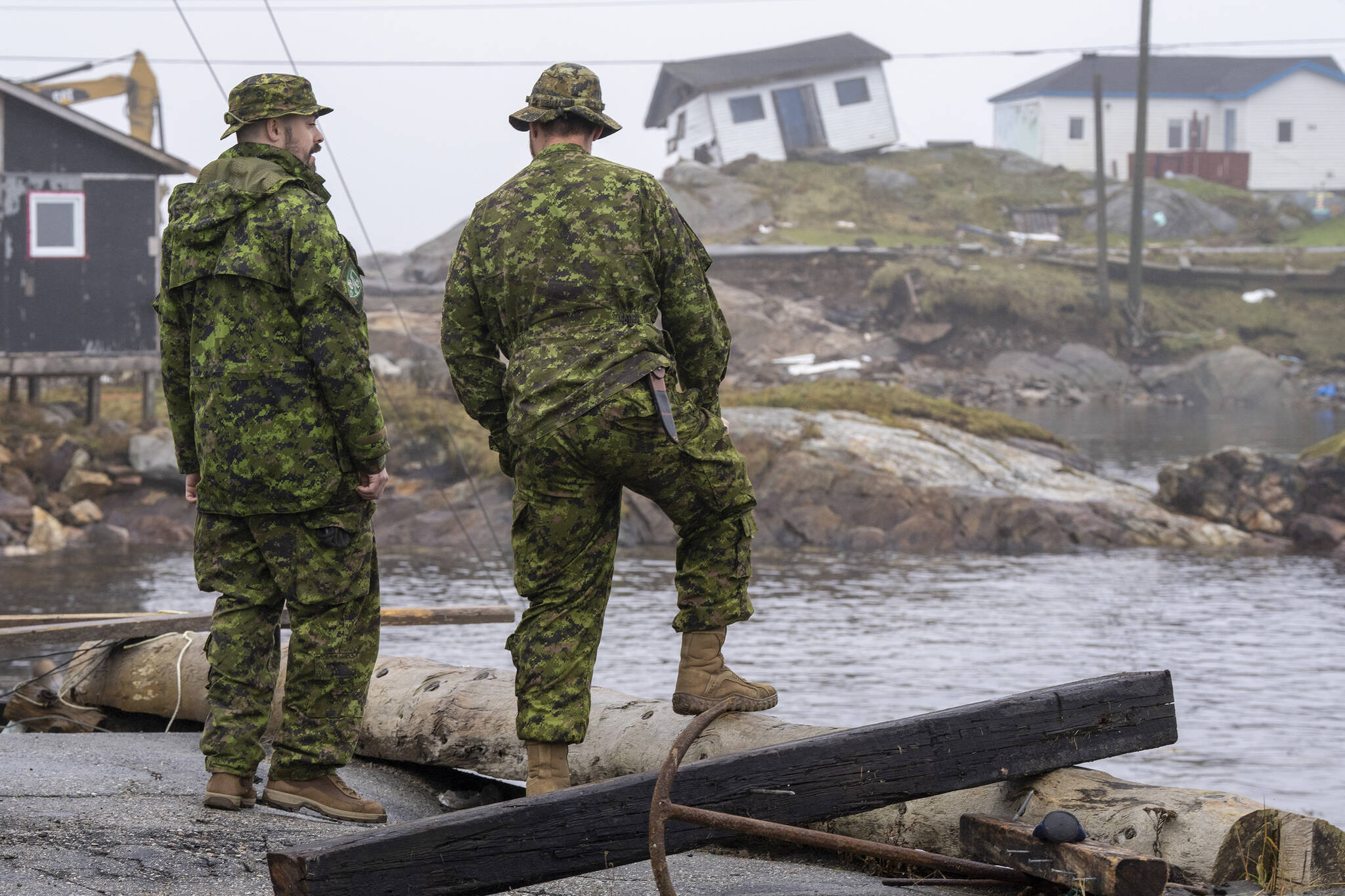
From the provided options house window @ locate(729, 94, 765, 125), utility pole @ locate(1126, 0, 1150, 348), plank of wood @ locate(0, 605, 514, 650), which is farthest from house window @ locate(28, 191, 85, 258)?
house window @ locate(729, 94, 765, 125)

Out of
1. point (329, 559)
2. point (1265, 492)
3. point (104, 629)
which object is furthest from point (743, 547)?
point (1265, 492)

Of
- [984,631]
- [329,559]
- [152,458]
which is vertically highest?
[329,559]

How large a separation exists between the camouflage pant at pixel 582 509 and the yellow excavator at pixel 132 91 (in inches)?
1132

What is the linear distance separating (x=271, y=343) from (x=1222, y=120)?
70.6 meters

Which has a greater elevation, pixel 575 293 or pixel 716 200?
pixel 716 200

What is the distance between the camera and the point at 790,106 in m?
61.7

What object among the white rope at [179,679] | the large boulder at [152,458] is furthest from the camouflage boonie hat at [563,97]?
the large boulder at [152,458]

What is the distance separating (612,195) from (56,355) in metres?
19.2

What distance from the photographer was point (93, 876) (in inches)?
149

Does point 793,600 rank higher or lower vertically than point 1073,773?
lower

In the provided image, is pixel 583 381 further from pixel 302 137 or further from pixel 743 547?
pixel 302 137

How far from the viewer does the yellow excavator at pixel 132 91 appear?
103 ft

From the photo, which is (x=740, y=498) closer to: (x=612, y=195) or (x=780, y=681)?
(x=612, y=195)

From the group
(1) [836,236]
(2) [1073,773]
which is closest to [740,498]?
(2) [1073,773]
